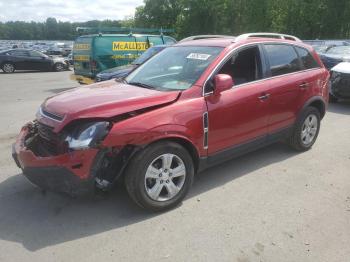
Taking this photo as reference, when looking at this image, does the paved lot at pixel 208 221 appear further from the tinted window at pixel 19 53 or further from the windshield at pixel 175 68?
the tinted window at pixel 19 53

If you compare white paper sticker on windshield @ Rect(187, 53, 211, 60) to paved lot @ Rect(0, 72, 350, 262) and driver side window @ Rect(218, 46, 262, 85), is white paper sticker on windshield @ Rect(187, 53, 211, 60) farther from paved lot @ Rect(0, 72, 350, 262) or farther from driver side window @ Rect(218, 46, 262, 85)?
paved lot @ Rect(0, 72, 350, 262)

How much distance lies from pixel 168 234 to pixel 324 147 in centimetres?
355

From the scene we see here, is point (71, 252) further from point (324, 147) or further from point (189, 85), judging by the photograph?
point (324, 147)

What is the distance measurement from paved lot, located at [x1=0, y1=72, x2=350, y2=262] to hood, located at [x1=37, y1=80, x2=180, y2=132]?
0.99 meters

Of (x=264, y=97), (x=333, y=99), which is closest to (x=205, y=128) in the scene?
(x=264, y=97)

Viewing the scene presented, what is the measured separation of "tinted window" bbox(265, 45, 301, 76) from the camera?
4.89 meters

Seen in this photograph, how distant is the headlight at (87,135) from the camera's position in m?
3.32

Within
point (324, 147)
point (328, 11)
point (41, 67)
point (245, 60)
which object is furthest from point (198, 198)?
point (328, 11)

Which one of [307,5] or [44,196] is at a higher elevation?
[307,5]

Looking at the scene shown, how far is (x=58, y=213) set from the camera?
3799 millimetres

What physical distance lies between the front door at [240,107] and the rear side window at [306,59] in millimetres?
1094

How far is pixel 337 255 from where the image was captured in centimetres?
312

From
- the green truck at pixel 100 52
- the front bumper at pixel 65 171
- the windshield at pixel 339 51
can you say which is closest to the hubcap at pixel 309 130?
the front bumper at pixel 65 171

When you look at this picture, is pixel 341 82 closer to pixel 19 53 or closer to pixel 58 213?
pixel 58 213
